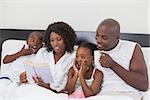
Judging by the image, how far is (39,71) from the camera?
1.43 metres

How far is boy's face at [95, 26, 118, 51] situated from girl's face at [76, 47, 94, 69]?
0.07 meters

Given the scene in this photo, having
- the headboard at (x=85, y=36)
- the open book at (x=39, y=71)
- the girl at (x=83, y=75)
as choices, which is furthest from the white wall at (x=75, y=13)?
the open book at (x=39, y=71)

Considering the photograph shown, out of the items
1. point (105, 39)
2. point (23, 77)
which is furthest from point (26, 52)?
point (105, 39)

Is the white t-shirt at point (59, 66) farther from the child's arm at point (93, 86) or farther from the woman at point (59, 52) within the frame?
the child's arm at point (93, 86)

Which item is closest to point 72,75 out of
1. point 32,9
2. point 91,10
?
point 91,10

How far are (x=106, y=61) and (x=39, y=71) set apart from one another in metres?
0.34

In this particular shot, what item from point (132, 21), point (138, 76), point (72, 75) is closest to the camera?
point (138, 76)

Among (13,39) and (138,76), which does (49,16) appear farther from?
(138,76)

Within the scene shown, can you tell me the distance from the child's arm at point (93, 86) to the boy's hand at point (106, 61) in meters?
0.07

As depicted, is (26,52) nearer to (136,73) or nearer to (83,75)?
(83,75)

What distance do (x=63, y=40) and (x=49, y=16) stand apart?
0.29 meters

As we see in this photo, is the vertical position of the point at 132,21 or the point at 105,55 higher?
the point at 132,21

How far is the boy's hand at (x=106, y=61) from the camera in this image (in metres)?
1.37

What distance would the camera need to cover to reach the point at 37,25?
177 centimetres
